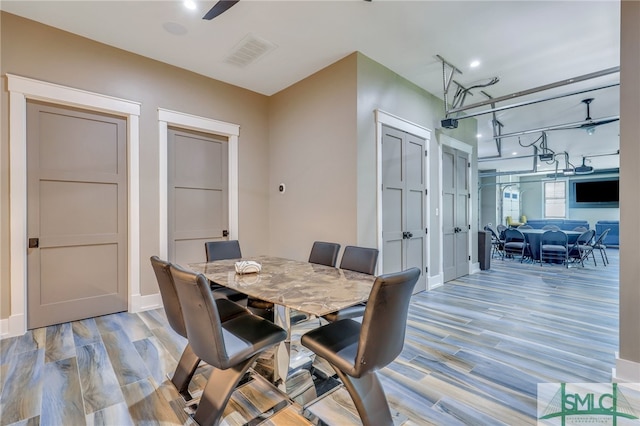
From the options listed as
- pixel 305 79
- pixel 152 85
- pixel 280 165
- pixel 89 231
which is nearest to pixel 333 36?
pixel 305 79

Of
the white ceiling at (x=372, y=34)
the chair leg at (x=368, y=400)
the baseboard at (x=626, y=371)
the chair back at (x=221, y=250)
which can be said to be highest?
the white ceiling at (x=372, y=34)

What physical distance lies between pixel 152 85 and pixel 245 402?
3.63m

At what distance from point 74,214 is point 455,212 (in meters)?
5.45

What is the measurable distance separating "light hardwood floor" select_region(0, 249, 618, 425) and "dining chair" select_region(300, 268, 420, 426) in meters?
0.24

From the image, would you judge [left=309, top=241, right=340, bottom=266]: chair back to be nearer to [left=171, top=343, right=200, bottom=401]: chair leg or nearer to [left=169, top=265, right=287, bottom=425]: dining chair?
[left=169, top=265, right=287, bottom=425]: dining chair

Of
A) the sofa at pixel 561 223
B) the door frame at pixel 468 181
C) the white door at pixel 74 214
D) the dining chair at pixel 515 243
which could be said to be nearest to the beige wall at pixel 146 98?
the white door at pixel 74 214

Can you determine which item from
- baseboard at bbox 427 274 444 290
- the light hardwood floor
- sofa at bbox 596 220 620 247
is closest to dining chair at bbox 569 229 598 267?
the light hardwood floor

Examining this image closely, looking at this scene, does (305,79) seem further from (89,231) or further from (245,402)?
(245,402)

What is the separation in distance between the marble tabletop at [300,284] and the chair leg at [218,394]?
401mm

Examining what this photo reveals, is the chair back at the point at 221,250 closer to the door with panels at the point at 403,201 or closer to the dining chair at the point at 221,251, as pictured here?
the dining chair at the point at 221,251

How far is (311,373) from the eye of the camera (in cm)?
209

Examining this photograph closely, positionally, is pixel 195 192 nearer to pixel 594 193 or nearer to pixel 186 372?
pixel 186 372

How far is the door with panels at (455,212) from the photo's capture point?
15.8 ft

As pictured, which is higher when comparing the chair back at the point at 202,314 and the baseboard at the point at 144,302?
the chair back at the point at 202,314
